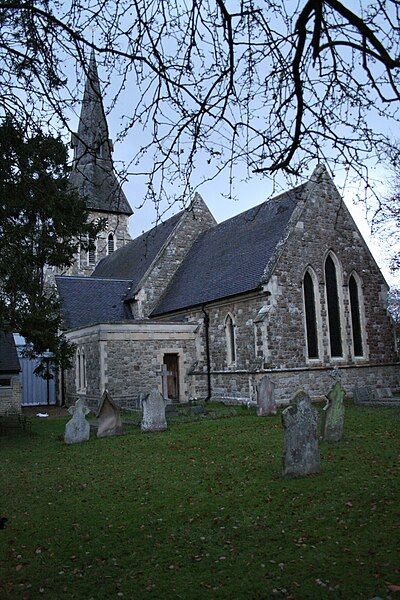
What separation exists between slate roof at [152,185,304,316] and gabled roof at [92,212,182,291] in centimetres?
165

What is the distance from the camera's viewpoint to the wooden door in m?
22.9

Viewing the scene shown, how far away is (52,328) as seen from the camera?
15594 millimetres

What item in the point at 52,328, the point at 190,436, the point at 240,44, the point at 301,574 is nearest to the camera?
the point at 240,44

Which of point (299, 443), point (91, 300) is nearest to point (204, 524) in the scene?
point (299, 443)

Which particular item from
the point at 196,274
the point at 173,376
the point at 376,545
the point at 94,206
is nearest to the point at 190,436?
the point at 376,545

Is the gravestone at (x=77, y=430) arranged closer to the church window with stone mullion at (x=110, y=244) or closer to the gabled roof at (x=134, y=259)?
the gabled roof at (x=134, y=259)

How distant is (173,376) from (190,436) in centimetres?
1005

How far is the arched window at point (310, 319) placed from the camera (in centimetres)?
2012

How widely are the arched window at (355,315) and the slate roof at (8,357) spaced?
13.0 meters

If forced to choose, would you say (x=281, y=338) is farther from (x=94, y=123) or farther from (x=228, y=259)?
Result: (x=94, y=123)

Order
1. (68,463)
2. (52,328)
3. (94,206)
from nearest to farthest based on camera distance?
(68,463) → (52,328) → (94,206)

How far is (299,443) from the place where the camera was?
27.1 feet

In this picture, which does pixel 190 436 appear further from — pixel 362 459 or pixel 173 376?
pixel 173 376

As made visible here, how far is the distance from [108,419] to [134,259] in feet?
55.3
